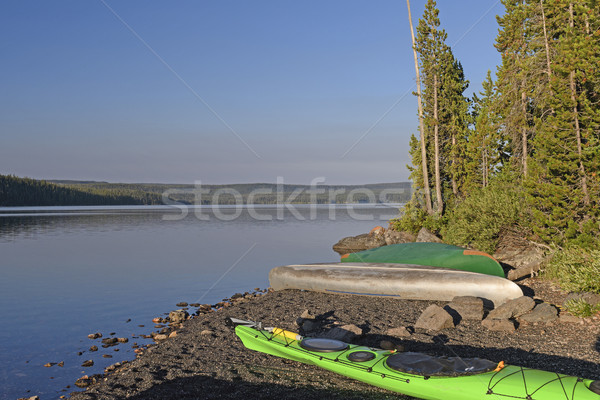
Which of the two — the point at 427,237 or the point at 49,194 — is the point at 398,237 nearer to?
the point at 427,237

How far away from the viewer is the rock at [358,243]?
92.3ft

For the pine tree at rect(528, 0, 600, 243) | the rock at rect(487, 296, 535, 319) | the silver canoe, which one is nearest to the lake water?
the silver canoe

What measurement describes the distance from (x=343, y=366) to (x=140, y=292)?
12253 mm

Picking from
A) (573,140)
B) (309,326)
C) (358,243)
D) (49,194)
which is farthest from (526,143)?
(49,194)

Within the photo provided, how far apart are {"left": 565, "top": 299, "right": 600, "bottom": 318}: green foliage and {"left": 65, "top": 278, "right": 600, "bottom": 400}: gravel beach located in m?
0.18

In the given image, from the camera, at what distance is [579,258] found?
39.2ft

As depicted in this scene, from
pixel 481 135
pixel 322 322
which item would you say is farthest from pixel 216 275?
pixel 481 135

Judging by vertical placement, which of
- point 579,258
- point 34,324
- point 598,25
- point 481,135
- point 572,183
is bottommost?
point 34,324

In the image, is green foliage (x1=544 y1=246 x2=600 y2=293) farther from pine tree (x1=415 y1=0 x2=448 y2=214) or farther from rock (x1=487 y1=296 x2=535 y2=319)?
pine tree (x1=415 y1=0 x2=448 y2=214)

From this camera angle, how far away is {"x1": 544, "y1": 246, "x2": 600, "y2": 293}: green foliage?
9695mm

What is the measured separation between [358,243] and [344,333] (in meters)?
21.8

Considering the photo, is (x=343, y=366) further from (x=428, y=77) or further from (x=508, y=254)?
(x=428, y=77)

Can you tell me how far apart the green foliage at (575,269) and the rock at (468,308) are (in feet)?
8.47

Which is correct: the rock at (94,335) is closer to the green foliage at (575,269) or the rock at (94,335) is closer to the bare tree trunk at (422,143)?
the green foliage at (575,269)
